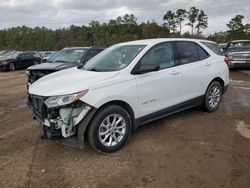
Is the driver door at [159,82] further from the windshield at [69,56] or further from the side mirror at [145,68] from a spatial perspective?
the windshield at [69,56]

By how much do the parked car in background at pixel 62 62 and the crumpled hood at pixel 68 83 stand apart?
12.2 feet

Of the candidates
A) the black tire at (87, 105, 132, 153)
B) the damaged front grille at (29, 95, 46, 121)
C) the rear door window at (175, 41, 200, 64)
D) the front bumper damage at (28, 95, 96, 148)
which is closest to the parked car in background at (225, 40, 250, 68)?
the rear door window at (175, 41, 200, 64)

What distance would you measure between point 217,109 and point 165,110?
2205mm

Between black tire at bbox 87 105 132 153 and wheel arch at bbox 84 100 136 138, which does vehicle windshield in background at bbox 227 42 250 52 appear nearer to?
wheel arch at bbox 84 100 136 138

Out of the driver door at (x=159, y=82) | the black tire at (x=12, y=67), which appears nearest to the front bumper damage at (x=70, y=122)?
the driver door at (x=159, y=82)

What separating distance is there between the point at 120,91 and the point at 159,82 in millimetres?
923

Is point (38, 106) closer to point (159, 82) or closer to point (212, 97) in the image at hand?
point (159, 82)

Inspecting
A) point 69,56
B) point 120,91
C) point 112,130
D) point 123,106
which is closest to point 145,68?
point 120,91

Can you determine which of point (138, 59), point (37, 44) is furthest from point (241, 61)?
point (37, 44)

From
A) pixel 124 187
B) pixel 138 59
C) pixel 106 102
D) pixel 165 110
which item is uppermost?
pixel 138 59

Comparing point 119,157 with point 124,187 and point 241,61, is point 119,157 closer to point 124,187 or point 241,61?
point 124,187

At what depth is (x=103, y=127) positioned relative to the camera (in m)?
4.46

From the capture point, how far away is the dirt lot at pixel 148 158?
12.3 feet

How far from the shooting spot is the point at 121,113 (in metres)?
4.59
